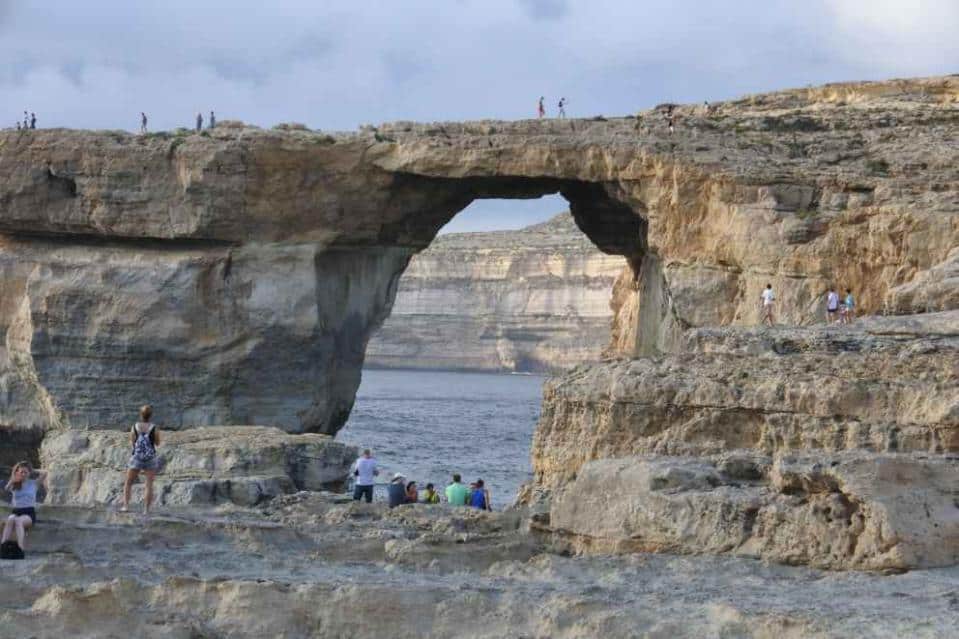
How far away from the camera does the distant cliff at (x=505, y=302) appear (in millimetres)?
95188

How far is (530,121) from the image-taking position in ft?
108

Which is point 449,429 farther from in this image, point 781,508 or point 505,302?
point 781,508

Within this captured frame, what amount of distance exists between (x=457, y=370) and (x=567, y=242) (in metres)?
15.7

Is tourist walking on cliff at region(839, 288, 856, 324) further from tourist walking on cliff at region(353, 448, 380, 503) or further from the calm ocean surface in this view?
tourist walking on cliff at region(353, 448, 380, 503)

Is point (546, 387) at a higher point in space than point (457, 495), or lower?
higher

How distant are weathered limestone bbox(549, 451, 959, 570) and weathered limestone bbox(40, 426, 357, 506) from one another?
9651 mm

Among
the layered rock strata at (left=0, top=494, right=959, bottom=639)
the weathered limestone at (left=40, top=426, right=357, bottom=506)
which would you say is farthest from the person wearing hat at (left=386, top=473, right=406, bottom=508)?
the layered rock strata at (left=0, top=494, right=959, bottom=639)

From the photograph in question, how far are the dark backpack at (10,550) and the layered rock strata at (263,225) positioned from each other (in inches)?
741

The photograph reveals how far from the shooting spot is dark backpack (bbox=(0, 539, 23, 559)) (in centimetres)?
1366

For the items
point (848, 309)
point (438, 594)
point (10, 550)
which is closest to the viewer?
point (438, 594)

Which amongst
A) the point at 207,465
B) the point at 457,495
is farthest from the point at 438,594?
the point at 207,465

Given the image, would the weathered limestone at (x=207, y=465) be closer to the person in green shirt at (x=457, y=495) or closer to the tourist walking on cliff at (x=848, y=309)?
the person in green shirt at (x=457, y=495)

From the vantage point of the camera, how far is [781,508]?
41.0ft

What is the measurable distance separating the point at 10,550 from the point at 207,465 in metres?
10.7
